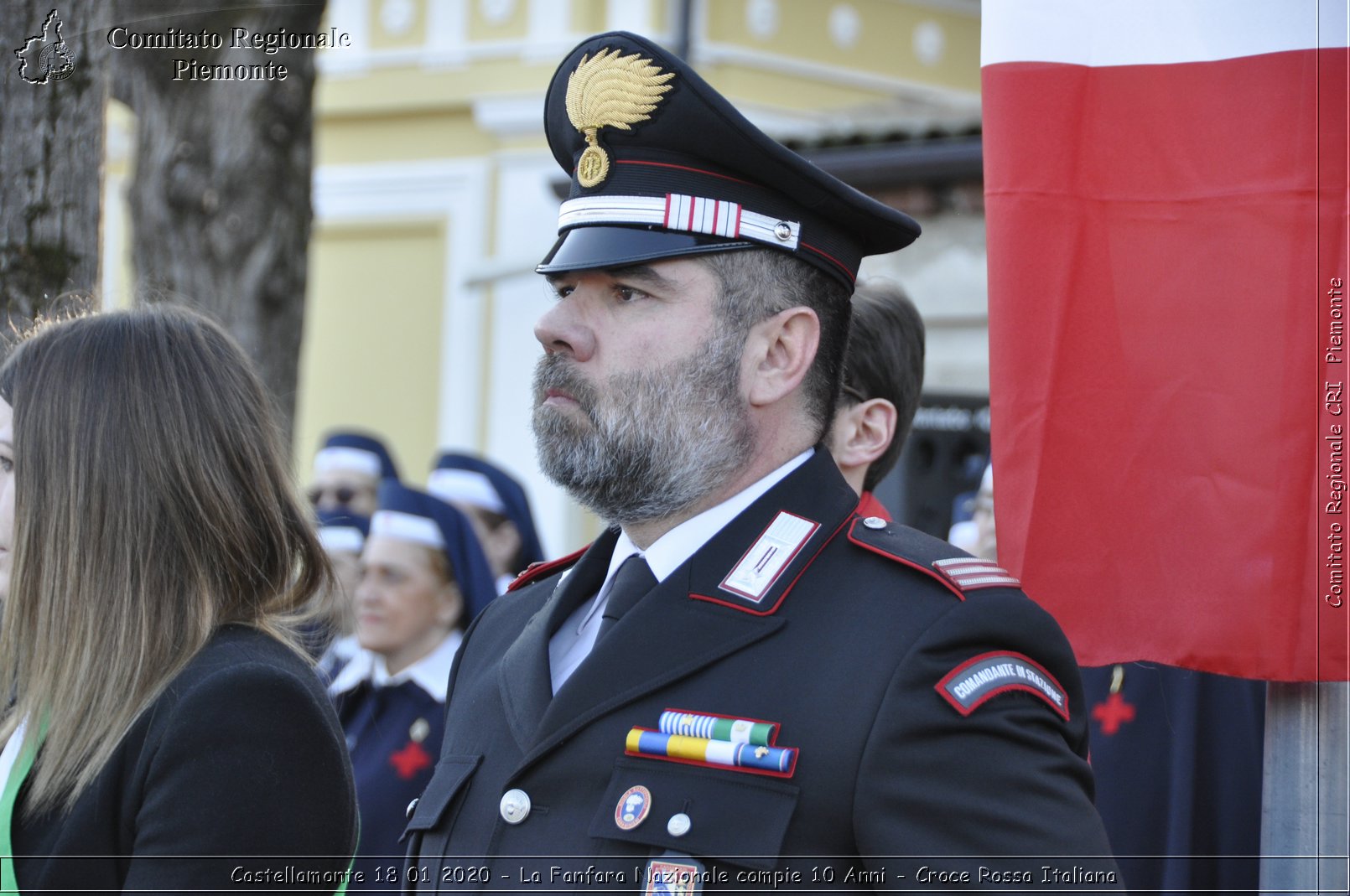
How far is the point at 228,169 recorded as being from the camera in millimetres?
6051

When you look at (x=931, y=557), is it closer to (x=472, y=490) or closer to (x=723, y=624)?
(x=723, y=624)

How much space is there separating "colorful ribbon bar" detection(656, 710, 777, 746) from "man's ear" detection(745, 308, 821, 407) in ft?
1.61

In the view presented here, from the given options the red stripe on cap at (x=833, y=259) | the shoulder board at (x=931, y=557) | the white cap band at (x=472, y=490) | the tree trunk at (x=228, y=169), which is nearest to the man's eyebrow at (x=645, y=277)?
the red stripe on cap at (x=833, y=259)

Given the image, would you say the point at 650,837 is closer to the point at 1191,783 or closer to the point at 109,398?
the point at 109,398

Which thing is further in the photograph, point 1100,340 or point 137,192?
point 137,192

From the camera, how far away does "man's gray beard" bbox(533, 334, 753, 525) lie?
2203 millimetres

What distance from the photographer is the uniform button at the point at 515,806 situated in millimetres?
2061

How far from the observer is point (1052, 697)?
1.93m

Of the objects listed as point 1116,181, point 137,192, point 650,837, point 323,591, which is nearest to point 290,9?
point 137,192

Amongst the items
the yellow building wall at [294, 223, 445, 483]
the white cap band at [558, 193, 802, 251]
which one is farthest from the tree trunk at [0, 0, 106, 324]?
the yellow building wall at [294, 223, 445, 483]

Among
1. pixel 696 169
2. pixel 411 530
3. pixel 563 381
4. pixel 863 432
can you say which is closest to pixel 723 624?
pixel 563 381

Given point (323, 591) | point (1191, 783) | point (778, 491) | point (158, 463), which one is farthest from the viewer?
point (1191, 783)

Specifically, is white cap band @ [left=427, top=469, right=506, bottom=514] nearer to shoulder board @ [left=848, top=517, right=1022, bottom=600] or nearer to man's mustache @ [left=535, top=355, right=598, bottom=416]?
man's mustache @ [left=535, top=355, right=598, bottom=416]

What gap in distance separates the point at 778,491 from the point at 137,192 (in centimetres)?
463
